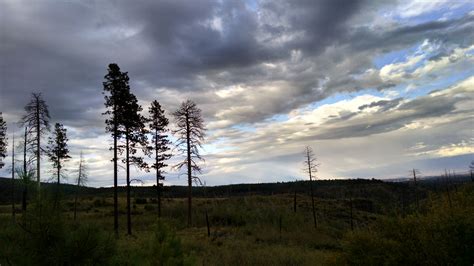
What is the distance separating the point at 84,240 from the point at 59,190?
4.08ft

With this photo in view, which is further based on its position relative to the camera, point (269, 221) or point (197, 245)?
point (269, 221)

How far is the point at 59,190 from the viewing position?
8094mm

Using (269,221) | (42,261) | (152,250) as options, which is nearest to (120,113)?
(269,221)

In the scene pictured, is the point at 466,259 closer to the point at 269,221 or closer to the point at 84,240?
the point at 84,240

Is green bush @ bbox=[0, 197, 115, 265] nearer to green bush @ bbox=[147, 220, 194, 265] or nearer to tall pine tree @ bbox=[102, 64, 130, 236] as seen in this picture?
green bush @ bbox=[147, 220, 194, 265]

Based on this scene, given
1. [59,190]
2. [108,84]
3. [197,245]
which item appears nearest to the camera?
[59,190]

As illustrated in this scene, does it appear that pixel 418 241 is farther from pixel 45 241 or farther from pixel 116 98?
pixel 116 98

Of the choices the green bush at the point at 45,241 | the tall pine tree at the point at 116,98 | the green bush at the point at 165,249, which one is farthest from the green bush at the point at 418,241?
the tall pine tree at the point at 116,98

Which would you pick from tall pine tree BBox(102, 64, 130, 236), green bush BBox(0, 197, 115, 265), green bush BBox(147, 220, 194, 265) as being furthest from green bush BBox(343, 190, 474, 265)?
tall pine tree BBox(102, 64, 130, 236)

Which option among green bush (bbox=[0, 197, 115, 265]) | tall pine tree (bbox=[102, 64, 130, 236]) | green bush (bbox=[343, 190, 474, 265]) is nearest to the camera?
green bush (bbox=[0, 197, 115, 265])

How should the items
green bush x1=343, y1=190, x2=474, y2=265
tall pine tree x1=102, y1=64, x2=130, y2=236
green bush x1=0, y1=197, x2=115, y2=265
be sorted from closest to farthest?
green bush x1=0, y1=197, x2=115, y2=265
green bush x1=343, y1=190, x2=474, y2=265
tall pine tree x1=102, y1=64, x2=130, y2=236

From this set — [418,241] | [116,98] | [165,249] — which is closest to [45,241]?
[165,249]

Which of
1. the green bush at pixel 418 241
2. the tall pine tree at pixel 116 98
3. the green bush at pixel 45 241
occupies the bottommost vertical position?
the green bush at pixel 418 241

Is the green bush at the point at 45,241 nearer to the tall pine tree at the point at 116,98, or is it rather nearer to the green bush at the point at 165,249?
the green bush at the point at 165,249
